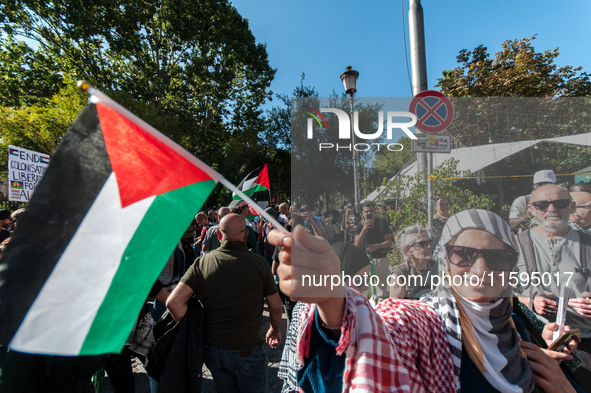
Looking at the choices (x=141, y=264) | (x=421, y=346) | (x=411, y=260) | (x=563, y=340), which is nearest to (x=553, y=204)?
(x=563, y=340)

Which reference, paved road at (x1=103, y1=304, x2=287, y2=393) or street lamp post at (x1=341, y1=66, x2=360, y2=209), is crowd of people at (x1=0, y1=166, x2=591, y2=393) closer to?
street lamp post at (x1=341, y1=66, x2=360, y2=209)

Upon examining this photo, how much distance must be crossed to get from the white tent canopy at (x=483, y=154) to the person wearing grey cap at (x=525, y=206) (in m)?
0.21

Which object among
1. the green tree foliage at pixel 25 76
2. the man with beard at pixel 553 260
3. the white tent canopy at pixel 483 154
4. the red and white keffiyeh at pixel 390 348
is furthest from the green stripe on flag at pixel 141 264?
the green tree foliage at pixel 25 76

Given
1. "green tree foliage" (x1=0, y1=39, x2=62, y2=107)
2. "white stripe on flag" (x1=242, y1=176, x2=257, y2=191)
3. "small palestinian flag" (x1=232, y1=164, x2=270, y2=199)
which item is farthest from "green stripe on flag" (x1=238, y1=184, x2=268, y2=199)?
"green tree foliage" (x1=0, y1=39, x2=62, y2=107)

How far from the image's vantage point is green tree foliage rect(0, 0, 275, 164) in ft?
48.0

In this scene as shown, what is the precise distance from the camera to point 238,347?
2.21 metres

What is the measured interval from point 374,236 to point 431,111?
87cm

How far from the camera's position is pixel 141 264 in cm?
102

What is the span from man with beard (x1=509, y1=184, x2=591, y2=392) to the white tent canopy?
0.30m

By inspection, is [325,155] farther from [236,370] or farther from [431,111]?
[236,370]

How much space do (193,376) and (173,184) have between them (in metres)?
1.66

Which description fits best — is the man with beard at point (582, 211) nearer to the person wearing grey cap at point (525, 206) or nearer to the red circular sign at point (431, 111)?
the person wearing grey cap at point (525, 206)

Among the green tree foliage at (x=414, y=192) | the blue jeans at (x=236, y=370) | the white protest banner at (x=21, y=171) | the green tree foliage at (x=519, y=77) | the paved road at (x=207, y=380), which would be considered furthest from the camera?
the green tree foliage at (x=519, y=77)

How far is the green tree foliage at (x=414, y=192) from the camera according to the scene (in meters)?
1.76
